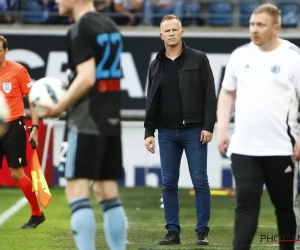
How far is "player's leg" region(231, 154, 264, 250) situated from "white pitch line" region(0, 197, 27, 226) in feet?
16.1

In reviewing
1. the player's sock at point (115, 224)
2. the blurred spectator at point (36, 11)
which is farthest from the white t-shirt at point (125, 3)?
the player's sock at point (115, 224)

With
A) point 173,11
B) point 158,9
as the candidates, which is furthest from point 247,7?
point 158,9

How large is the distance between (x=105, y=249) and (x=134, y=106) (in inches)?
469

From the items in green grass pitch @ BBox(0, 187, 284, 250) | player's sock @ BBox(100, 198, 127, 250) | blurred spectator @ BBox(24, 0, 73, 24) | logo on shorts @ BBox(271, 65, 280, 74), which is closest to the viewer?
player's sock @ BBox(100, 198, 127, 250)

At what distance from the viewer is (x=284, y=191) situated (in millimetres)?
6359

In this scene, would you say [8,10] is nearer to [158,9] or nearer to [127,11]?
[127,11]

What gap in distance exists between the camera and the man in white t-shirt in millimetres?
6246

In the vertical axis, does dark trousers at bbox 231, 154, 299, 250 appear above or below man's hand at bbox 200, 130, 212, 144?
above

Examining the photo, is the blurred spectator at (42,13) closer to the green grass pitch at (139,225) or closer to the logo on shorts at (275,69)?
the green grass pitch at (139,225)

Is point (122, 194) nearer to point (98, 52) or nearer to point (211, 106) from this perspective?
point (211, 106)

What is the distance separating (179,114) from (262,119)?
237cm

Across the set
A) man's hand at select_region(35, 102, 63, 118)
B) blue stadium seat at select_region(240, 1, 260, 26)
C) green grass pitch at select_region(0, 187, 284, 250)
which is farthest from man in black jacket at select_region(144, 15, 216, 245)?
blue stadium seat at select_region(240, 1, 260, 26)

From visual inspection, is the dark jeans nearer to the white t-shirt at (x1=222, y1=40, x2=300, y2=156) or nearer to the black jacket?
the black jacket

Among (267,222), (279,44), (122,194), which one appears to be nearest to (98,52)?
(279,44)
